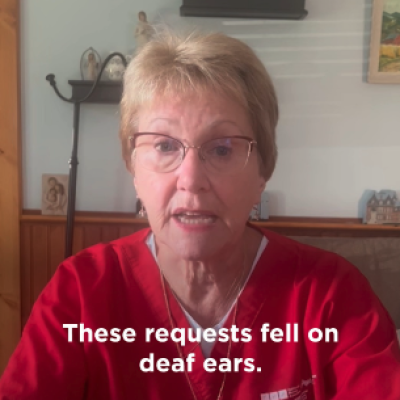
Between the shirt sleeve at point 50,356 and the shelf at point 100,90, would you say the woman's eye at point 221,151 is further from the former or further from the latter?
the shelf at point 100,90

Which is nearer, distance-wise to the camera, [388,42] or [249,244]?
[249,244]

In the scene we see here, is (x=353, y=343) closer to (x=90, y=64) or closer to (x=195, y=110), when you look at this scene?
(x=195, y=110)

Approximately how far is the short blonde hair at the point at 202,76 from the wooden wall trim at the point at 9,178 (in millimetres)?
1124

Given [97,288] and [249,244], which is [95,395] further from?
[249,244]

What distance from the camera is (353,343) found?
2.87ft

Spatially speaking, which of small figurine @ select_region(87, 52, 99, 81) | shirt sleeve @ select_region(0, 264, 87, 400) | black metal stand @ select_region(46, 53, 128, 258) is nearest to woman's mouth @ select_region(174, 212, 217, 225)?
shirt sleeve @ select_region(0, 264, 87, 400)

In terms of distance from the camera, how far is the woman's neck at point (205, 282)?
0.95 meters

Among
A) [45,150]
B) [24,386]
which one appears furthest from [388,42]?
[24,386]

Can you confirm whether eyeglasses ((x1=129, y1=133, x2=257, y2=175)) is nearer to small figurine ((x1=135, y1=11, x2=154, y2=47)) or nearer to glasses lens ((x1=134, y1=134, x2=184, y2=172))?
glasses lens ((x1=134, y1=134, x2=184, y2=172))

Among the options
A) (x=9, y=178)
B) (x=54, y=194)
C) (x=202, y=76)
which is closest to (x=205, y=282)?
(x=202, y=76)

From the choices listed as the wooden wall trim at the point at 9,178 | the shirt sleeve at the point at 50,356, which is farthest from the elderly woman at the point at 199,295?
the wooden wall trim at the point at 9,178

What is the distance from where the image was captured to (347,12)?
1.85 metres

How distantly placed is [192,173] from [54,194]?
1.26 meters

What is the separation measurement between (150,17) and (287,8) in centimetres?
55
